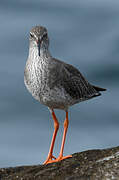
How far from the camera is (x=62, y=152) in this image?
1156 centimetres

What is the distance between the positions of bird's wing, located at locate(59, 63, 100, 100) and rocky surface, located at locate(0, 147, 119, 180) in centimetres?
155

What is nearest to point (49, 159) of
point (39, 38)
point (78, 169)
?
point (78, 169)

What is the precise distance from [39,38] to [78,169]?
3.09 m

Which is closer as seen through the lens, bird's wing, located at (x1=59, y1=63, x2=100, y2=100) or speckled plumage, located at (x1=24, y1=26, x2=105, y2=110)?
speckled plumage, located at (x1=24, y1=26, x2=105, y2=110)

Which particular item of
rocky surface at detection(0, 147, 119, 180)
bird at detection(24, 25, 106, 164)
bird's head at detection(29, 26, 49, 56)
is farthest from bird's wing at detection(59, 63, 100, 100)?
rocky surface at detection(0, 147, 119, 180)

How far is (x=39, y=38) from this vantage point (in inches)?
414

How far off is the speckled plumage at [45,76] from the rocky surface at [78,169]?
1.41 meters

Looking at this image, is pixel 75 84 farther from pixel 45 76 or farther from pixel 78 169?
pixel 78 169

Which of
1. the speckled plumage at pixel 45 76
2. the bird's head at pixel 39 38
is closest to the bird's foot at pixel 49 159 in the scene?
the speckled plumage at pixel 45 76

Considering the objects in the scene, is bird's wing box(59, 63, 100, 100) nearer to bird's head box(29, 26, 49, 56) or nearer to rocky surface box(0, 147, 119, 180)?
bird's head box(29, 26, 49, 56)

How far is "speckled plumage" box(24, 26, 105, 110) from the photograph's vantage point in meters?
10.6

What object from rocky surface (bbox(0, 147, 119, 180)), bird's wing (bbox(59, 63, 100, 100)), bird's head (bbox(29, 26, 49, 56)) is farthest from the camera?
bird's wing (bbox(59, 63, 100, 100))

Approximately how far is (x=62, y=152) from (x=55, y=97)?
5.33 feet

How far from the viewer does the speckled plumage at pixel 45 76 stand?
34.8 feet
